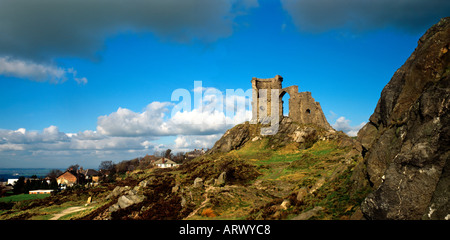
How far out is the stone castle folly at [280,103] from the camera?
5603cm

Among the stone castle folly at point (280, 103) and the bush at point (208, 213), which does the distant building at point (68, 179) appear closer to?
the stone castle folly at point (280, 103)

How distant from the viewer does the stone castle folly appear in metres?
56.0

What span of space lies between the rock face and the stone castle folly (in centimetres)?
4231

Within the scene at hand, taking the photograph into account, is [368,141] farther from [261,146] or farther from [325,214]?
[261,146]

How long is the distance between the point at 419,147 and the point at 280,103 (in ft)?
169

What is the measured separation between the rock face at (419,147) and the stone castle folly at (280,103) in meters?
42.3

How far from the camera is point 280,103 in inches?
2415

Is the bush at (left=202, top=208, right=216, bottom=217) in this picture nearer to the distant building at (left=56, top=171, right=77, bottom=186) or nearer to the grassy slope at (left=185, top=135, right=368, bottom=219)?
the grassy slope at (left=185, top=135, right=368, bottom=219)

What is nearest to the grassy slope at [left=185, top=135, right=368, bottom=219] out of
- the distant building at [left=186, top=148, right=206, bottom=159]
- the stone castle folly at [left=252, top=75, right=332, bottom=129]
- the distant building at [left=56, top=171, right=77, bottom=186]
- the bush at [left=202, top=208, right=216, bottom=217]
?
the bush at [left=202, top=208, right=216, bottom=217]

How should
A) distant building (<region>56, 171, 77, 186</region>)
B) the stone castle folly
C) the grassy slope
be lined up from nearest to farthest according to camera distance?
1. the grassy slope
2. the stone castle folly
3. distant building (<region>56, 171, 77, 186</region>)

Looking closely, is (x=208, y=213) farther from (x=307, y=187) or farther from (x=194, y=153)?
(x=194, y=153)

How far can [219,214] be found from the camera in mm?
21594

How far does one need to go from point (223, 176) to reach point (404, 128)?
22.8 meters
